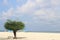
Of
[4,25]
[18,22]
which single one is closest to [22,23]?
[18,22]

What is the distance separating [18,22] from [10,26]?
1672 mm

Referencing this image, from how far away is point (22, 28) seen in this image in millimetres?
37031

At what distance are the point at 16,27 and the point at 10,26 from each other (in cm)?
111

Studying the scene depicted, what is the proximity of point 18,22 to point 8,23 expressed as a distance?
1.85m

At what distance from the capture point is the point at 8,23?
3634 cm

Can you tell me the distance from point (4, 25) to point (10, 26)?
163 cm

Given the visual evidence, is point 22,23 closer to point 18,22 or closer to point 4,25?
point 18,22

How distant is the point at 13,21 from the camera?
36562mm

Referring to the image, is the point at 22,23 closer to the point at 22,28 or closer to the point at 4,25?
the point at 22,28

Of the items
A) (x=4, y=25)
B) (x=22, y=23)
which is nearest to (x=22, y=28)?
(x=22, y=23)

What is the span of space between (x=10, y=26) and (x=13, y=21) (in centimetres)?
109

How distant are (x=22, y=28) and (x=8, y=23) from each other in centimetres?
278

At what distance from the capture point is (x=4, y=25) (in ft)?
122

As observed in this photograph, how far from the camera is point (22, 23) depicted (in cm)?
3731
